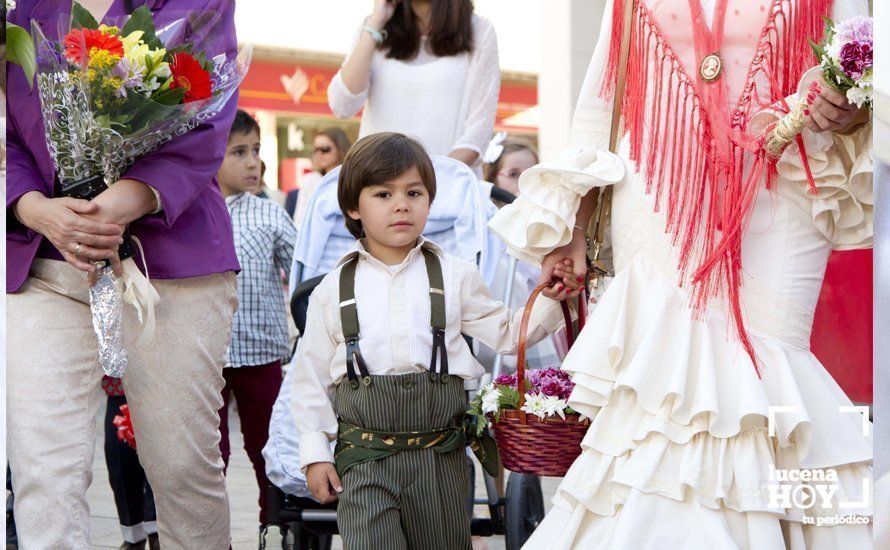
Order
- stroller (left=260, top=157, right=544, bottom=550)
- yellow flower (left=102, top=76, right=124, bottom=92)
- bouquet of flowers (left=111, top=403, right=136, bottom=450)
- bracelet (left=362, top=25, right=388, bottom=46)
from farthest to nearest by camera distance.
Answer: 1. bracelet (left=362, top=25, right=388, bottom=46)
2. bouquet of flowers (left=111, top=403, right=136, bottom=450)
3. stroller (left=260, top=157, right=544, bottom=550)
4. yellow flower (left=102, top=76, right=124, bottom=92)

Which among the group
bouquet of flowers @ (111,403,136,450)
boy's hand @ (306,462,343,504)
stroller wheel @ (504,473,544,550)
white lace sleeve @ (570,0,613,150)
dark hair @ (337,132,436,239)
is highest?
white lace sleeve @ (570,0,613,150)

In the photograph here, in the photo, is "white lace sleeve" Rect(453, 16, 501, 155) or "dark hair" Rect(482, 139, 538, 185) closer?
"white lace sleeve" Rect(453, 16, 501, 155)

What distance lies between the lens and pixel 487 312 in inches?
132

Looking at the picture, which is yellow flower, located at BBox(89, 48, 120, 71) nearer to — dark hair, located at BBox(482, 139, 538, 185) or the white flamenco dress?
the white flamenco dress

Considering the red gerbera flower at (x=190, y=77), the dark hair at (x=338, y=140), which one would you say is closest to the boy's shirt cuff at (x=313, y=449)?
the red gerbera flower at (x=190, y=77)

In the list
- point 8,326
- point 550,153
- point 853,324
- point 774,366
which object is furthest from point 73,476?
point 550,153

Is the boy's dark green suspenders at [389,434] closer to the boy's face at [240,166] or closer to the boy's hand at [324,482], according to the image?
the boy's hand at [324,482]

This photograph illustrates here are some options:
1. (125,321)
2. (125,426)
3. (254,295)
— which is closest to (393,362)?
(125,321)

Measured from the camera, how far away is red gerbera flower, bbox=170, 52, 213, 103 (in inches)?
108

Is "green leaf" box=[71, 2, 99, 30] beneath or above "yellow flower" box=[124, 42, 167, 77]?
above

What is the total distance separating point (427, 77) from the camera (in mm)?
4680

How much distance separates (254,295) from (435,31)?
141 centimetres

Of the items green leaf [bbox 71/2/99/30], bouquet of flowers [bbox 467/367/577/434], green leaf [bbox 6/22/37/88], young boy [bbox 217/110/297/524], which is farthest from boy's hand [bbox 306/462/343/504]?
young boy [bbox 217/110/297/524]

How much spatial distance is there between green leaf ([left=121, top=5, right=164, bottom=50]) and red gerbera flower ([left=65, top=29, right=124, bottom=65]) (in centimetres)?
12
